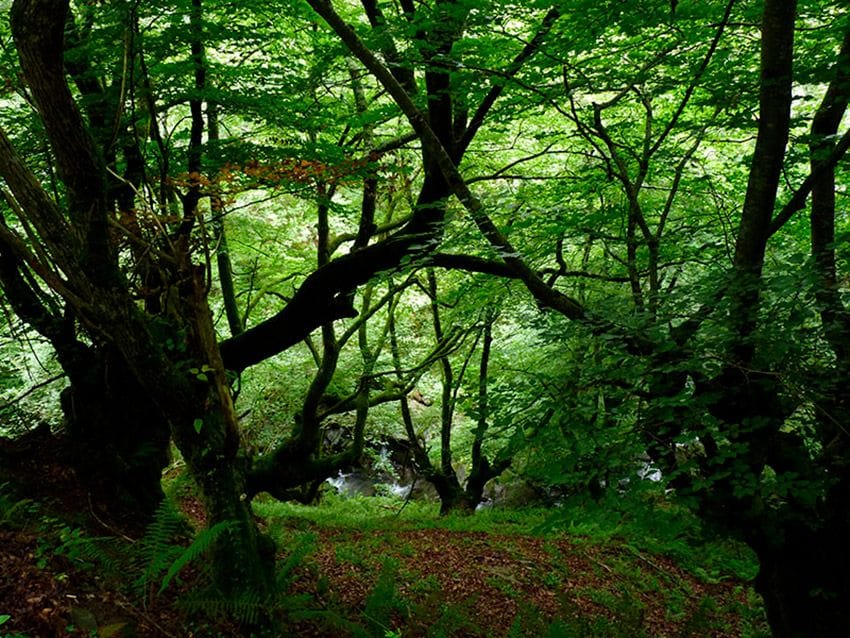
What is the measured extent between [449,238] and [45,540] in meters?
3.61

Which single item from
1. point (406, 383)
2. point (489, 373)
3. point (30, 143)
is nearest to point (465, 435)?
point (489, 373)

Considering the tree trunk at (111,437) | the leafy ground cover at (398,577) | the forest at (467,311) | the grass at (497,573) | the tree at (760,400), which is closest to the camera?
the tree at (760,400)

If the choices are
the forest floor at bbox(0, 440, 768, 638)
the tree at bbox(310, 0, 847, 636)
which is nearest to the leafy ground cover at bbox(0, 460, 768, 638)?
the forest floor at bbox(0, 440, 768, 638)

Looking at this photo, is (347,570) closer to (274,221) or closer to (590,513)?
(590,513)

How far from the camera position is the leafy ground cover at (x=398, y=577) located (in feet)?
11.0

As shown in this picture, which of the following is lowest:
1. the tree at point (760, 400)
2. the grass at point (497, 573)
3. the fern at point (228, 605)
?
the grass at point (497, 573)

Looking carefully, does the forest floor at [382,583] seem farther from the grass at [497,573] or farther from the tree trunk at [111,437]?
the tree trunk at [111,437]

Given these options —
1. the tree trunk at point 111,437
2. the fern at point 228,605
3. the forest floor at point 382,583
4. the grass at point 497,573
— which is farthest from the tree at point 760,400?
the tree trunk at point 111,437

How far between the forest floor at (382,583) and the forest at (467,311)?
0.12 feet

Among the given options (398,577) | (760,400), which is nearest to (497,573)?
(398,577)

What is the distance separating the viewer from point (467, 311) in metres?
7.85

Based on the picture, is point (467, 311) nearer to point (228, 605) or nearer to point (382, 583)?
point (382, 583)

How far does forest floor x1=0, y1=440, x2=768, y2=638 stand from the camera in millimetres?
3432

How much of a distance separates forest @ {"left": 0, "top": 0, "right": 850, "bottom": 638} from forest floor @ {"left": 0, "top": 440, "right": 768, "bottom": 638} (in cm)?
4
